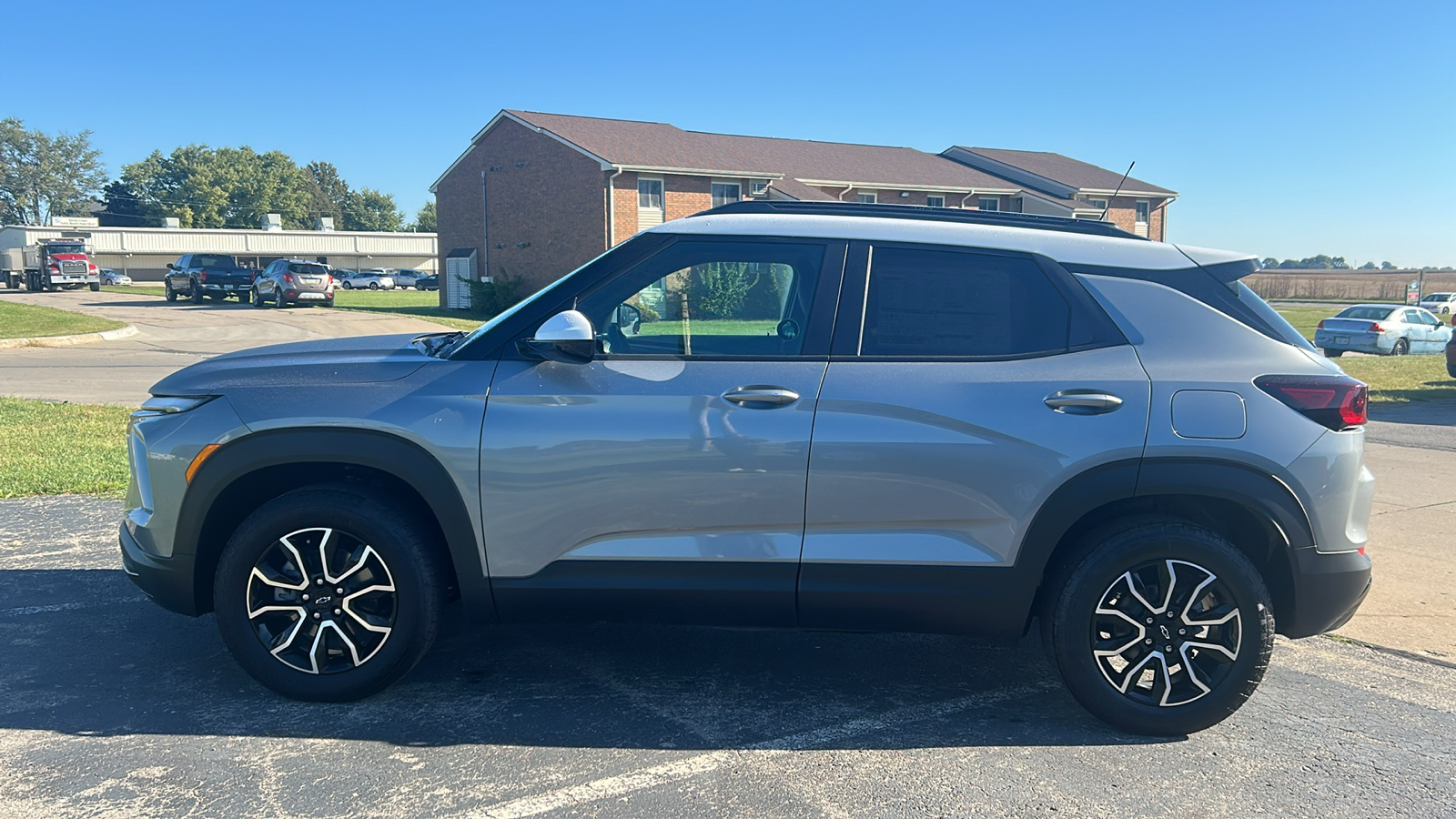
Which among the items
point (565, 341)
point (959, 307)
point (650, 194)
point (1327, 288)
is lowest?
point (565, 341)

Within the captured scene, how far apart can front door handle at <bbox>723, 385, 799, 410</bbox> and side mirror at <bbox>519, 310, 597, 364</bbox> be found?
20.8 inches

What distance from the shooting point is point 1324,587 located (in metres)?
3.75

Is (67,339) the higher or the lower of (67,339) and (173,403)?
the lower

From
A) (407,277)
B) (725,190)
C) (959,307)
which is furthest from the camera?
(407,277)

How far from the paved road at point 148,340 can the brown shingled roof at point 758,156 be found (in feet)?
33.4

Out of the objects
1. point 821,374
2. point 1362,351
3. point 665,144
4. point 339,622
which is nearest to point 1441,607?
point 821,374

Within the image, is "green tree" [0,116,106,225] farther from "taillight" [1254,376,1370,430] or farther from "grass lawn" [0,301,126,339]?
"taillight" [1254,376,1370,430]

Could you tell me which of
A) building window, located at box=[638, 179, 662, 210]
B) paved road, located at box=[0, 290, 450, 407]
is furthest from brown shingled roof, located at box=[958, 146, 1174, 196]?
paved road, located at box=[0, 290, 450, 407]

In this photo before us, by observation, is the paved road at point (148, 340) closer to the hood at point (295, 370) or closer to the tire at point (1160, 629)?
the hood at point (295, 370)

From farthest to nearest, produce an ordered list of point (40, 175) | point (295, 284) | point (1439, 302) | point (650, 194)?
point (40, 175)
point (1439, 302)
point (650, 194)
point (295, 284)

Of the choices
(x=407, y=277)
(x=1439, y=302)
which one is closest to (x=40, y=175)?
(x=407, y=277)

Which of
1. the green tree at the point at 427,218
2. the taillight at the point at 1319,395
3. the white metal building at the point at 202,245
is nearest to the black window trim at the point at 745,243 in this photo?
the taillight at the point at 1319,395

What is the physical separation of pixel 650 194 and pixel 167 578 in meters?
34.8

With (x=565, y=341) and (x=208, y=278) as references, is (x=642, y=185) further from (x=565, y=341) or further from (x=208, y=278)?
(x=565, y=341)
